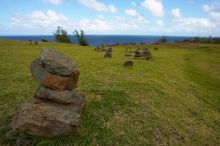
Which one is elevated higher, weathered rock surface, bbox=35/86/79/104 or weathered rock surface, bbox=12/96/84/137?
weathered rock surface, bbox=35/86/79/104

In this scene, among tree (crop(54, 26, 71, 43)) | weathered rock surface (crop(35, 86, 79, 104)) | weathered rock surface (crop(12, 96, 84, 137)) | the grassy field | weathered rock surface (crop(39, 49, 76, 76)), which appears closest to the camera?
weathered rock surface (crop(12, 96, 84, 137))

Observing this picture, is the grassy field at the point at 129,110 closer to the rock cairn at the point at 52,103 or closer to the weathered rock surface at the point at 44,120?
the weathered rock surface at the point at 44,120

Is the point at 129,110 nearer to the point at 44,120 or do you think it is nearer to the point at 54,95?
the point at 54,95

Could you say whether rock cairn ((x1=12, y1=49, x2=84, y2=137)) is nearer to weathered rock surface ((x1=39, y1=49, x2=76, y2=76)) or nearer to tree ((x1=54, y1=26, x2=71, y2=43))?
weathered rock surface ((x1=39, y1=49, x2=76, y2=76))

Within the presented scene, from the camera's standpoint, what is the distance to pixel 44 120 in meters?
8.15

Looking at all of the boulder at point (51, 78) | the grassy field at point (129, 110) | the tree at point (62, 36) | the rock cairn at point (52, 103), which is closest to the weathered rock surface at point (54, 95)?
the rock cairn at point (52, 103)

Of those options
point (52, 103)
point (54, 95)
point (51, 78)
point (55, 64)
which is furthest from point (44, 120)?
point (55, 64)

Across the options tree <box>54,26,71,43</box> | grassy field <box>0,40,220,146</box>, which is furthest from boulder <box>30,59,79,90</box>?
tree <box>54,26,71,43</box>

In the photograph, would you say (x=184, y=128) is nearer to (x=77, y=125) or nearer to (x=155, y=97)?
(x=155, y=97)

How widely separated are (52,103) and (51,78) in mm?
1112

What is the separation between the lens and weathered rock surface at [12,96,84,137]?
26.7ft

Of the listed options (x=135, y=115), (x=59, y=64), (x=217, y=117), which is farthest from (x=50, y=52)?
(x=217, y=117)

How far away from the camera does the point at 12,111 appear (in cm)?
1066

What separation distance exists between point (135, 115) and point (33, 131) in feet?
16.9
